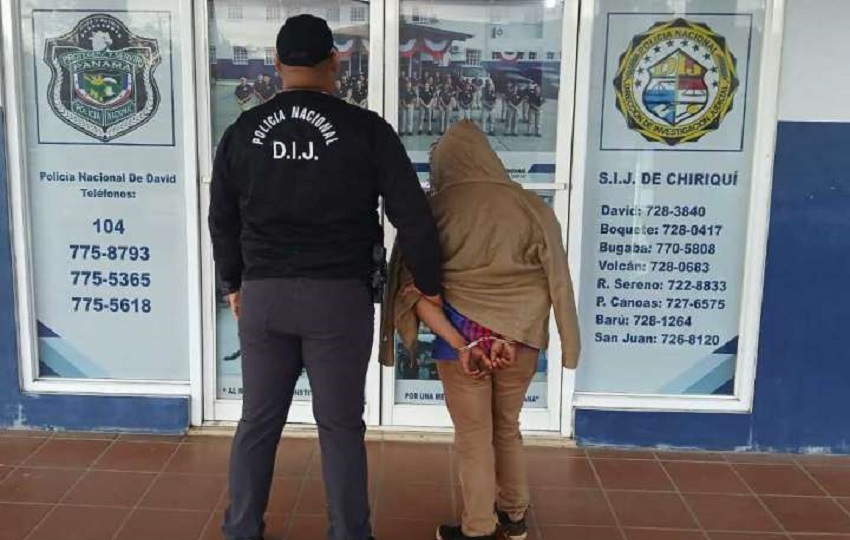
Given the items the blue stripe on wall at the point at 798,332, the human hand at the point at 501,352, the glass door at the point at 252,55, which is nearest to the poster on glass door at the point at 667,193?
the blue stripe on wall at the point at 798,332

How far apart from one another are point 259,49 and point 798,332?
2827 millimetres

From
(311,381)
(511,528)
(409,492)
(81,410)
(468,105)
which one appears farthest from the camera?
(81,410)

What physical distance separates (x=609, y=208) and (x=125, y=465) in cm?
250

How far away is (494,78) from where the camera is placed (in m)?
3.84

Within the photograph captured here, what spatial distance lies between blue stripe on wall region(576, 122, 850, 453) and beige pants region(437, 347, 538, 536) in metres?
1.11

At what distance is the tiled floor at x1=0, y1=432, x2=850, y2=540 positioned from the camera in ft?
→ 10.5

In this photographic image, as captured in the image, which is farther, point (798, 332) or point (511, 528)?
point (798, 332)

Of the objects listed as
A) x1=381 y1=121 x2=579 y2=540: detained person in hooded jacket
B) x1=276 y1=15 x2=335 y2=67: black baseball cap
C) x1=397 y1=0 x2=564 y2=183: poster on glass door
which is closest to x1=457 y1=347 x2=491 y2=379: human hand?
x1=381 y1=121 x2=579 y2=540: detained person in hooded jacket

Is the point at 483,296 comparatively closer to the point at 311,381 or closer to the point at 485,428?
the point at 485,428

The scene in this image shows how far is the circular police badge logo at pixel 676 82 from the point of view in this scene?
371cm

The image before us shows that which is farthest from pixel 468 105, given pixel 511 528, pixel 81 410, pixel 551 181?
pixel 81 410

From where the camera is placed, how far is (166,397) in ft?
13.0

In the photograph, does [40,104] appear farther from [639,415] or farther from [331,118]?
[639,415]

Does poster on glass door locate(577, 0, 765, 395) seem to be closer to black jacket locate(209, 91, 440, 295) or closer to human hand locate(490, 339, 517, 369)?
human hand locate(490, 339, 517, 369)
